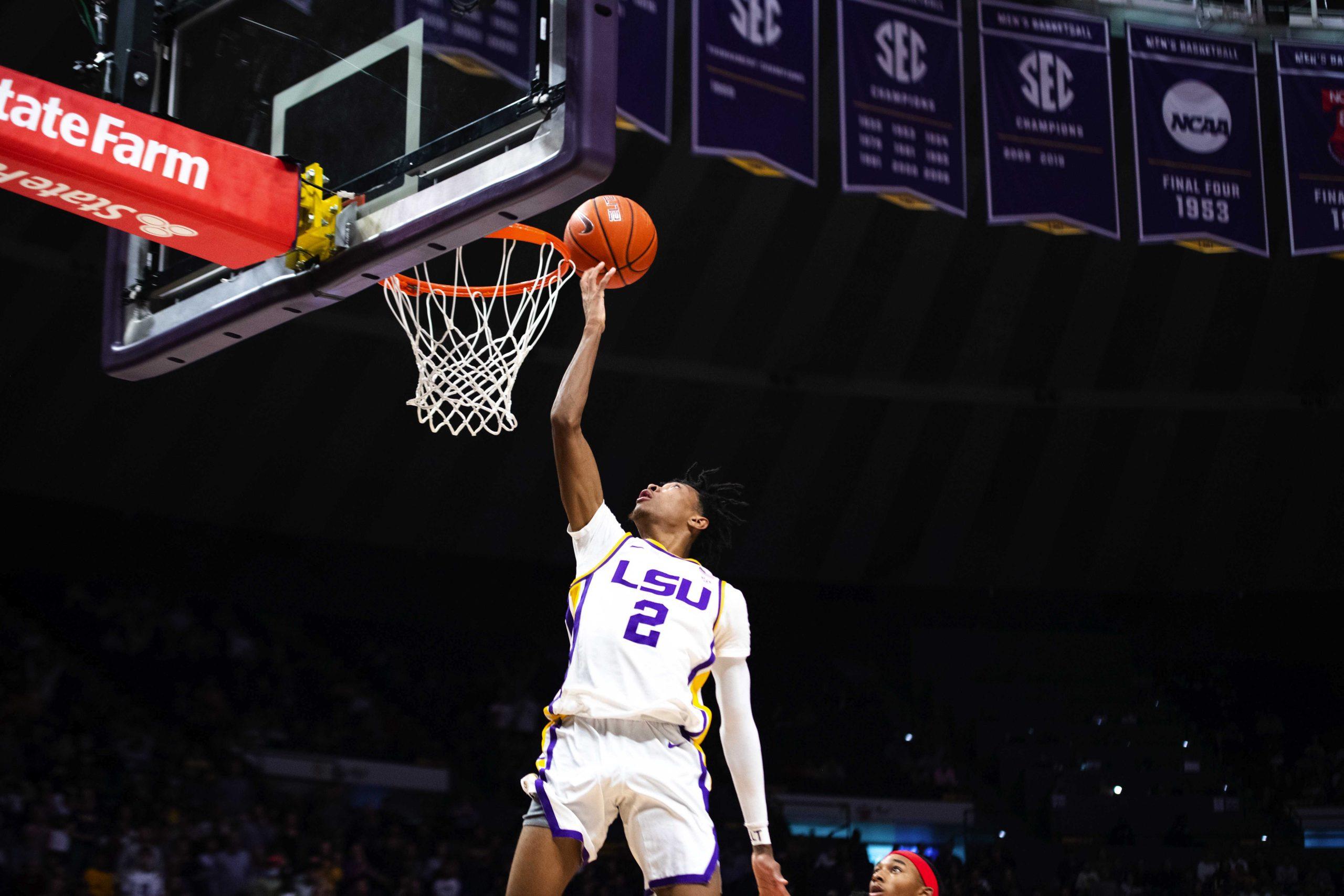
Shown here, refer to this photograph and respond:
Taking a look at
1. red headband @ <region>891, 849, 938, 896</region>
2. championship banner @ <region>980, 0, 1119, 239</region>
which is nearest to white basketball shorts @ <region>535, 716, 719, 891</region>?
red headband @ <region>891, 849, 938, 896</region>

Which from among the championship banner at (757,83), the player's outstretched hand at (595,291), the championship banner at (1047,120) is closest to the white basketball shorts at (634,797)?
the player's outstretched hand at (595,291)

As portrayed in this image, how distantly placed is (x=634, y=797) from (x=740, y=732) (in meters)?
0.54

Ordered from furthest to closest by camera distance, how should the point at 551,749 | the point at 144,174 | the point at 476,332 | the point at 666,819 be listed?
the point at 476,332, the point at 144,174, the point at 551,749, the point at 666,819

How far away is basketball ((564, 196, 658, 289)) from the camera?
4.48 meters

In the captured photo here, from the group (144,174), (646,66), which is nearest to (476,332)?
(144,174)

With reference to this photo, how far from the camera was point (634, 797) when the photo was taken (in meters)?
3.77

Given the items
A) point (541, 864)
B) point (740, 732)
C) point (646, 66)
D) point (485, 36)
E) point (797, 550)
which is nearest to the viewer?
point (541, 864)

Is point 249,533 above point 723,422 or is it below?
below

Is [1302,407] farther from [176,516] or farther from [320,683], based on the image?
[176,516]

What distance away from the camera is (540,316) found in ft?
17.3

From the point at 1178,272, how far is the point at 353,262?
13009 mm

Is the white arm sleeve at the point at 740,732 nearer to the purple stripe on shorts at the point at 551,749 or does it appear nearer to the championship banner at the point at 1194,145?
the purple stripe on shorts at the point at 551,749

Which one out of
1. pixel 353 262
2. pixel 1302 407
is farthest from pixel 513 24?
pixel 1302 407

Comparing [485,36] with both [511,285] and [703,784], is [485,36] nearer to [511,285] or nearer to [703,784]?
[511,285]
